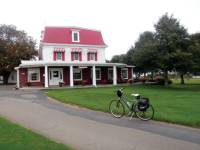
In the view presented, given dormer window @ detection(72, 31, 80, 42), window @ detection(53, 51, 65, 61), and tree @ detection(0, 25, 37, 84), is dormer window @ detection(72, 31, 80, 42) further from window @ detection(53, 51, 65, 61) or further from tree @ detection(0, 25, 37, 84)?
tree @ detection(0, 25, 37, 84)

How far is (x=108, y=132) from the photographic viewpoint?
9344 mm

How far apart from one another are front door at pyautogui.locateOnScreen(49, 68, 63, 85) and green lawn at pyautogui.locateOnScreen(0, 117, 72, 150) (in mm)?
29058

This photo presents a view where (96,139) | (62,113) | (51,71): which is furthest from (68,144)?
Answer: (51,71)

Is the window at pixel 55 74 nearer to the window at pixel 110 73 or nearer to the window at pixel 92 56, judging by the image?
the window at pixel 92 56

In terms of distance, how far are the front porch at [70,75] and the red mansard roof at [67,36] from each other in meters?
3.99

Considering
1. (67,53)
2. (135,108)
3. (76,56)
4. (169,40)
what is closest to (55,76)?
(67,53)

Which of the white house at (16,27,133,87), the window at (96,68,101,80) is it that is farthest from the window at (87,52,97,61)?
the window at (96,68,101,80)

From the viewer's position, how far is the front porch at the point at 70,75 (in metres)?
37.3

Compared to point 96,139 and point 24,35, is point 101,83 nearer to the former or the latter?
point 24,35

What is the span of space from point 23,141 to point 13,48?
157ft

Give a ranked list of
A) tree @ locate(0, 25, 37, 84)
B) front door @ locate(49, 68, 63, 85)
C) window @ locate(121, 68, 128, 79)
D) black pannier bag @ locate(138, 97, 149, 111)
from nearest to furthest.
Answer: black pannier bag @ locate(138, 97, 149, 111) → front door @ locate(49, 68, 63, 85) → window @ locate(121, 68, 128, 79) → tree @ locate(0, 25, 37, 84)

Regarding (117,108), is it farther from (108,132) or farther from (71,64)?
(71,64)

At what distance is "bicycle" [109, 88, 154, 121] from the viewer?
11906 millimetres

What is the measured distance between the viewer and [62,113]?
13.7 meters
